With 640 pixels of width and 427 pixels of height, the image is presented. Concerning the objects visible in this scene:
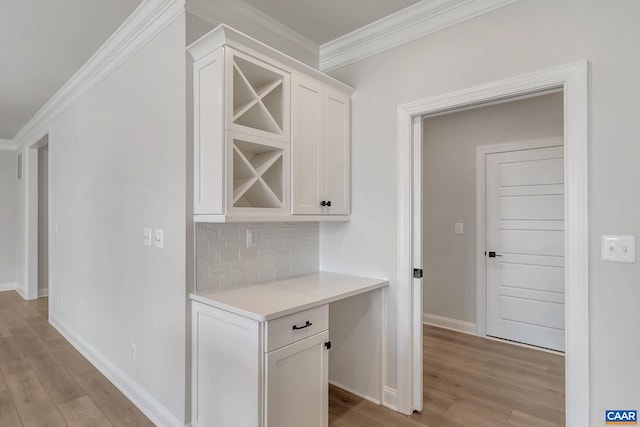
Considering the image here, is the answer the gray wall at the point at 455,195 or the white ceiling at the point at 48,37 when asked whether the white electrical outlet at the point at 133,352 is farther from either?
the gray wall at the point at 455,195

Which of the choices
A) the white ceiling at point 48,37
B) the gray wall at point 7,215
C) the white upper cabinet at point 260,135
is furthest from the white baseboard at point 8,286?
the white upper cabinet at point 260,135

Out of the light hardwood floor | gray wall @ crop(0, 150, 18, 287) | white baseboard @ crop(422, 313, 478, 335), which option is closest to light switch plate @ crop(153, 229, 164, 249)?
the light hardwood floor

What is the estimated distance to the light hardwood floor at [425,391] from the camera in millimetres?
2217

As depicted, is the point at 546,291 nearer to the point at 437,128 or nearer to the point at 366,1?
the point at 437,128

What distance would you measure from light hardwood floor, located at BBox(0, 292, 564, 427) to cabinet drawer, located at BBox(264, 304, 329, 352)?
0.79 meters

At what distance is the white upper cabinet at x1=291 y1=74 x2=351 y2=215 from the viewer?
218 centimetres

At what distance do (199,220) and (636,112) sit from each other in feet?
7.24

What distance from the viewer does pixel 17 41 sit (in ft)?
8.30

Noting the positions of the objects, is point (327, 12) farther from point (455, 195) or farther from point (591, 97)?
point (455, 195)

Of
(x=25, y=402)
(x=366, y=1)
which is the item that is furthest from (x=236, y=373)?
(x=366, y=1)

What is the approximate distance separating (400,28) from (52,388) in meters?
3.70

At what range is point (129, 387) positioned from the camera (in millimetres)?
2443

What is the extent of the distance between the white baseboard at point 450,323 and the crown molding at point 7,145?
706 cm

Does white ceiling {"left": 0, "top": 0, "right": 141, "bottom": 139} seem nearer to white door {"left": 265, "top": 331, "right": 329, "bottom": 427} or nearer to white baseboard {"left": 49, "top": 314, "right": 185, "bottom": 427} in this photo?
white door {"left": 265, "top": 331, "right": 329, "bottom": 427}
